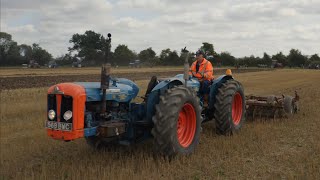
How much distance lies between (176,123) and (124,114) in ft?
2.98

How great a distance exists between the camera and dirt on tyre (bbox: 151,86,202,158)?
5.97 metres

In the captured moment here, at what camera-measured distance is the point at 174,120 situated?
6062mm

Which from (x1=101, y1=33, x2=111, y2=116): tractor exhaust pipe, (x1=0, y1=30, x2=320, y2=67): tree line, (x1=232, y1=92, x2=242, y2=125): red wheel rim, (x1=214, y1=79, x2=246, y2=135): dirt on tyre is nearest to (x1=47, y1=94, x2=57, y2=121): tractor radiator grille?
(x1=101, y1=33, x2=111, y2=116): tractor exhaust pipe

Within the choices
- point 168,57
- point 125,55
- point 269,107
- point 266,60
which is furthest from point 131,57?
point 269,107

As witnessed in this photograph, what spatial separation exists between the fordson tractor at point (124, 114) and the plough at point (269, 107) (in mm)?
3642

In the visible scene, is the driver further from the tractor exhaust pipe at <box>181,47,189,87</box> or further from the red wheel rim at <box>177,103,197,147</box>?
the tractor exhaust pipe at <box>181,47,189,87</box>

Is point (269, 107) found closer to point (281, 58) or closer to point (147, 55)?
point (147, 55)

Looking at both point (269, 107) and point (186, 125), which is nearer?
point (186, 125)

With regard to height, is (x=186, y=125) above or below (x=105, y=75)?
below

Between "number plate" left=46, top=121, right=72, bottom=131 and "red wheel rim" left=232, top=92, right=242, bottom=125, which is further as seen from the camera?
"red wheel rim" left=232, top=92, right=242, bottom=125

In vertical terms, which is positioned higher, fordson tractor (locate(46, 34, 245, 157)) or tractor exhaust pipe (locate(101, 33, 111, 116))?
tractor exhaust pipe (locate(101, 33, 111, 116))

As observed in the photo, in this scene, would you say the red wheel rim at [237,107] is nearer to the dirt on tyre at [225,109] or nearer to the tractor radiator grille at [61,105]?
the dirt on tyre at [225,109]

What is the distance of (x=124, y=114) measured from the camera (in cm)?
650

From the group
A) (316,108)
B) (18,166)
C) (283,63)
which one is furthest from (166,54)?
(18,166)
